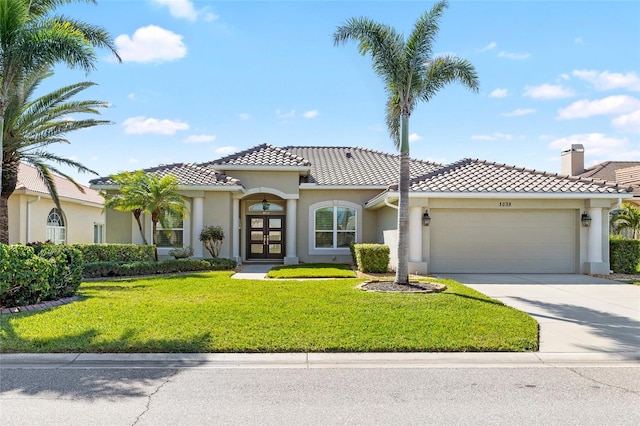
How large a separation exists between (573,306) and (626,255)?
25.1 ft

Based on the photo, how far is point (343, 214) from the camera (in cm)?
1956

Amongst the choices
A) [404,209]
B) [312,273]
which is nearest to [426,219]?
[404,209]

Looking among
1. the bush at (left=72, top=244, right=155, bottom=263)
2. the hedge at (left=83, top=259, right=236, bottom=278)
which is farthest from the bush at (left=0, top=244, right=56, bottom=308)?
the bush at (left=72, top=244, right=155, bottom=263)

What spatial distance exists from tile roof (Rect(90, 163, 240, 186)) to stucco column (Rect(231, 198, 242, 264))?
1224 millimetres

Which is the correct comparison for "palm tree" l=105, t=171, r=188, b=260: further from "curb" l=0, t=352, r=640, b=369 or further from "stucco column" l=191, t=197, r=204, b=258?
"curb" l=0, t=352, r=640, b=369

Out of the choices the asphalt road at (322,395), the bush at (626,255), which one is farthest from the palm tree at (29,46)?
the bush at (626,255)

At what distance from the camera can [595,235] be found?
15.1m

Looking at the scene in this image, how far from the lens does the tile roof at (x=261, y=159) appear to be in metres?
18.7

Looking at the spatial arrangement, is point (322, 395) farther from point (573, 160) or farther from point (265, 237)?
point (573, 160)

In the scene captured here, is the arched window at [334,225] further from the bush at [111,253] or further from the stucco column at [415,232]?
the bush at [111,253]

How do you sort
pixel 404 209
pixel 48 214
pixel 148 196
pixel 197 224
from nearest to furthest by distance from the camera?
pixel 404 209 < pixel 148 196 < pixel 197 224 < pixel 48 214

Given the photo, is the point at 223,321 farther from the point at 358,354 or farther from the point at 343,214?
the point at 343,214

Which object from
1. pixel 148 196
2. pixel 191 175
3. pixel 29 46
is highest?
pixel 29 46

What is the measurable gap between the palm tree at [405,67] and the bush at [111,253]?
926 centimetres
